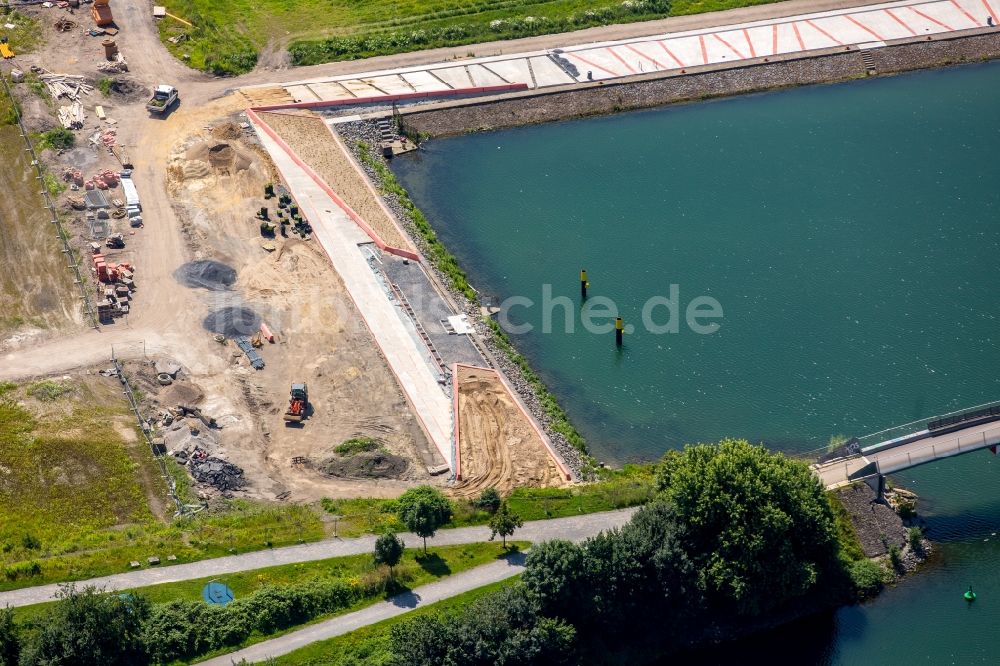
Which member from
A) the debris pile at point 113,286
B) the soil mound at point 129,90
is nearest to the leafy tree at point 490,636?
the debris pile at point 113,286

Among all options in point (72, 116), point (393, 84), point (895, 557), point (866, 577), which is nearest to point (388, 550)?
point (866, 577)

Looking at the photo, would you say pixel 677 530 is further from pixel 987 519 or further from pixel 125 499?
pixel 125 499

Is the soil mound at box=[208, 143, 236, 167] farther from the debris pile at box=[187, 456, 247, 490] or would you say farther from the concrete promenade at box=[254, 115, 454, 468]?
the debris pile at box=[187, 456, 247, 490]

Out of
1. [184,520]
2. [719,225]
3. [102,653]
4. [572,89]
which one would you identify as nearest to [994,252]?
[719,225]

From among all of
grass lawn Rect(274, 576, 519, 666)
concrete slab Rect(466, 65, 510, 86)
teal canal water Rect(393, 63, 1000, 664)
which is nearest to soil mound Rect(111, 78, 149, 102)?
teal canal water Rect(393, 63, 1000, 664)

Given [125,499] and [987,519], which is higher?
[125,499]

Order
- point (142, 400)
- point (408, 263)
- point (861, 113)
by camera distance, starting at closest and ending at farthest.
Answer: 1. point (142, 400)
2. point (408, 263)
3. point (861, 113)

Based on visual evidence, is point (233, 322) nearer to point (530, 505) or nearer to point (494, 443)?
point (494, 443)
